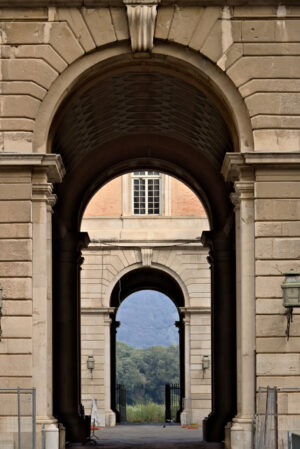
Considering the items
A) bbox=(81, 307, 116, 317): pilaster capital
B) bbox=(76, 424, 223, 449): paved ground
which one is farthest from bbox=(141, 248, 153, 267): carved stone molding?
bbox=(76, 424, 223, 449): paved ground

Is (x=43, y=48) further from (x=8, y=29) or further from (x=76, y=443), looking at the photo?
(x=76, y=443)

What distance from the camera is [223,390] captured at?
1267 inches

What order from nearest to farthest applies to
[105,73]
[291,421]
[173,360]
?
[291,421], [105,73], [173,360]

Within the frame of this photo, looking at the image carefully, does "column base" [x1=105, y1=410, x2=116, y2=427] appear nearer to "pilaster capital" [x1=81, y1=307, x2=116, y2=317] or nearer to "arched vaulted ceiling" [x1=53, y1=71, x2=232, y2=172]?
"pilaster capital" [x1=81, y1=307, x2=116, y2=317]

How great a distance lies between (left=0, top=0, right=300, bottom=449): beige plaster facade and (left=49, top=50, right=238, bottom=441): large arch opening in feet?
15.4

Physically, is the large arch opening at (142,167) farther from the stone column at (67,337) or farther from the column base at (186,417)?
the column base at (186,417)

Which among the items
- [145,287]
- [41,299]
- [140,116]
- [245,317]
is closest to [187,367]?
[145,287]

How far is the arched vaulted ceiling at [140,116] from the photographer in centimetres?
2753

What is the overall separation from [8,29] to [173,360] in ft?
413

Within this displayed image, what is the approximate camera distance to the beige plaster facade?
75.4 feet

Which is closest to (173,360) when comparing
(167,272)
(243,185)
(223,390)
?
(167,272)

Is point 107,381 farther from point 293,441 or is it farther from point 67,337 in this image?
point 293,441

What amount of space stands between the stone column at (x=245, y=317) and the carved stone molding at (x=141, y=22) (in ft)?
10.8

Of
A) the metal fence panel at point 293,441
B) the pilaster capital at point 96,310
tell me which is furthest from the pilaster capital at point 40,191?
the pilaster capital at point 96,310
